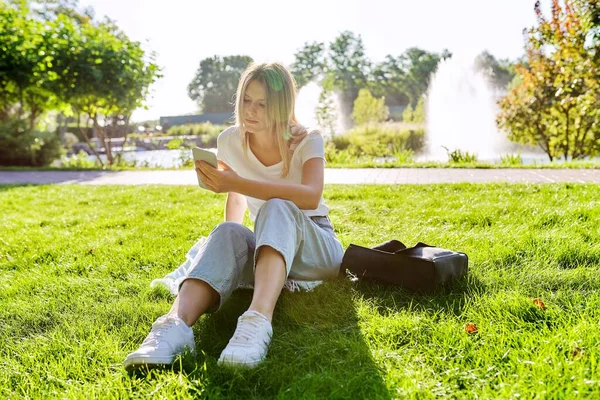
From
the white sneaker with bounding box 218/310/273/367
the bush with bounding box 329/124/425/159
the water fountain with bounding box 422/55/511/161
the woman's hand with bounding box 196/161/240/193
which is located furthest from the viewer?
the water fountain with bounding box 422/55/511/161

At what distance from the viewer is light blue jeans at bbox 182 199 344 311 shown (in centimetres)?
229

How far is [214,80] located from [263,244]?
79.2m

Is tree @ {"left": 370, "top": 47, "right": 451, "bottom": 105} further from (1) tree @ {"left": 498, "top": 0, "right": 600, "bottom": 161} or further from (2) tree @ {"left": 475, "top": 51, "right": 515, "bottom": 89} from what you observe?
(1) tree @ {"left": 498, "top": 0, "right": 600, "bottom": 161}

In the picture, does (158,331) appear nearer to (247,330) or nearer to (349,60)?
(247,330)

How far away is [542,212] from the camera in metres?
4.32

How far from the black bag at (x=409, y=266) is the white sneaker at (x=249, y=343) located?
2.59 ft

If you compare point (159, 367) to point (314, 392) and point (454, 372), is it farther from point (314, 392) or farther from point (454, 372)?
point (454, 372)

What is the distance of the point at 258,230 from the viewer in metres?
2.35

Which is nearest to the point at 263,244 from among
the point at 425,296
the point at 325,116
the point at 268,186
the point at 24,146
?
the point at 268,186

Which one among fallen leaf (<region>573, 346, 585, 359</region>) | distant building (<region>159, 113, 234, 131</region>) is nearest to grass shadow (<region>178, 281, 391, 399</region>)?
fallen leaf (<region>573, 346, 585, 359</region>)

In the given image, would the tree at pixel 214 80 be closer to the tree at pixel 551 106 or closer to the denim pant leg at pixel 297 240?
the tree at pixel 551 106

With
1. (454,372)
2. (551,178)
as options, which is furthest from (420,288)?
(551,178)

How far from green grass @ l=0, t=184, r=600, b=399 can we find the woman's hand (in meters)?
0.58

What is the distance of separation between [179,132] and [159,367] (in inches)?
1152
